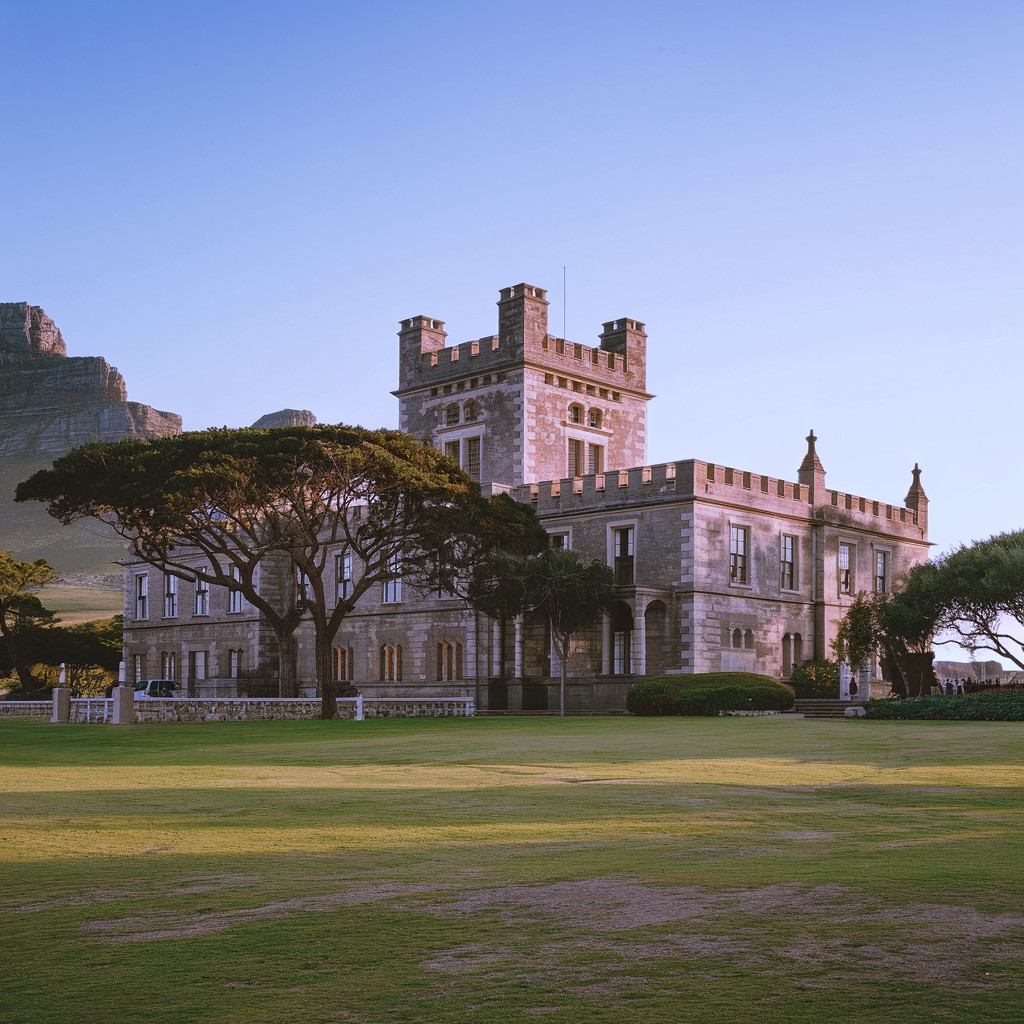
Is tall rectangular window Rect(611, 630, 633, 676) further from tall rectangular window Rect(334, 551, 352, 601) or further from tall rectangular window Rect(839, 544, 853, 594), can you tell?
tall rectangular window Rect(334, 551, 352, 601)

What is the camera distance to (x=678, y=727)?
89.7 feet

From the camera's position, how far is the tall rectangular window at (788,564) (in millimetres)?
43500

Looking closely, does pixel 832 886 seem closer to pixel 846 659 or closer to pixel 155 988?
pixel 155 988

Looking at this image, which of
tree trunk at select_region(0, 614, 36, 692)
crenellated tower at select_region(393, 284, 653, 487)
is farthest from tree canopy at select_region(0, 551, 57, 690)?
crenellated tower at select_region(393, 284, 653, 487)

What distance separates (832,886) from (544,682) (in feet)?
115

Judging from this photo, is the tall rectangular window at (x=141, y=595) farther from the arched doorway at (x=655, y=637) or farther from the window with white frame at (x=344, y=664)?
the arched doorway at (x=655, y=637)

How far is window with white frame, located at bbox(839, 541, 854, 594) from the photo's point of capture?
4575cm

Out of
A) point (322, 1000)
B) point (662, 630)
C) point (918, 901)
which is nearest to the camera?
point (322, 1000)

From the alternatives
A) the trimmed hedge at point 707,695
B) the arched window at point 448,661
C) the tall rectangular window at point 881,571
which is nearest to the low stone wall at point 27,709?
the arched window at point 448,661

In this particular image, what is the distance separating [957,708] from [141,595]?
42.0m

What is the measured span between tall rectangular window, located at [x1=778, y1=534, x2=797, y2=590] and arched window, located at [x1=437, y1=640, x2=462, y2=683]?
1178 cm

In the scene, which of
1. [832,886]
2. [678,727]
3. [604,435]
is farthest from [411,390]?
[832,886]

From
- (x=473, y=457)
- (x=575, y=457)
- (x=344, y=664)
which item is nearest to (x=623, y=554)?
(x=575, y=457)

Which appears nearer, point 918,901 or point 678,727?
point 918,901
